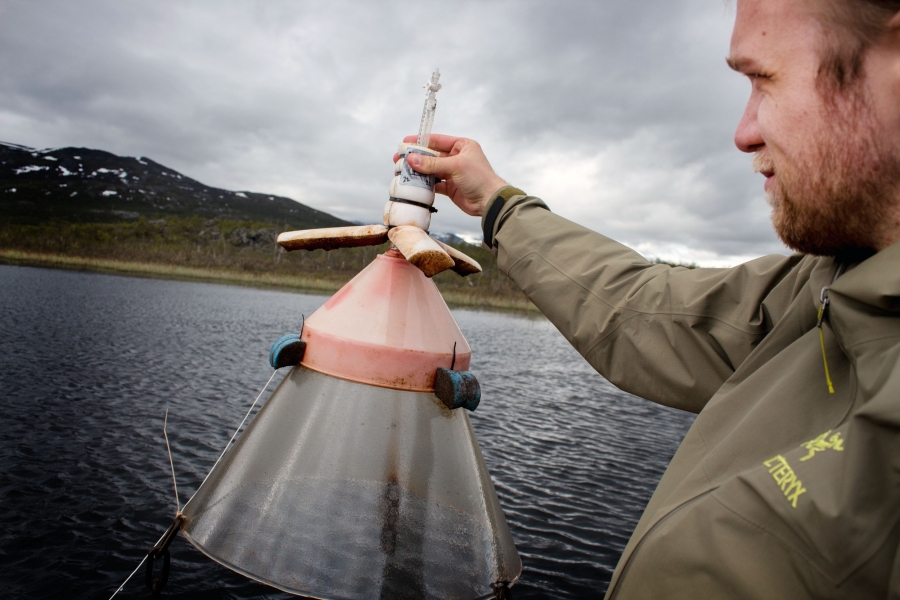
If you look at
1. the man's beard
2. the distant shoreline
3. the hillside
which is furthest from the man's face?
the distant shoreline

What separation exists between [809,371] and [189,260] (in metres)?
62.7

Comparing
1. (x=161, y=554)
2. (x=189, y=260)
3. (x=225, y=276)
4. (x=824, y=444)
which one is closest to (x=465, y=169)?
(x=824, y=444)

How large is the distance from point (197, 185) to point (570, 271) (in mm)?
170493

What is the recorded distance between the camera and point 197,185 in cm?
15462

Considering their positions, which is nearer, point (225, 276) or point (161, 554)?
point (161, 554)

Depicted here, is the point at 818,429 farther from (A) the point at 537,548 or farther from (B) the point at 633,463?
(B) the point at 633,463

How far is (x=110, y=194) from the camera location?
395 ft

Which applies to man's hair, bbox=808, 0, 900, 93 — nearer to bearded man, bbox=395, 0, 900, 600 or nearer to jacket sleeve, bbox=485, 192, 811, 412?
bearded man, bbox=395, 0, 900, 600

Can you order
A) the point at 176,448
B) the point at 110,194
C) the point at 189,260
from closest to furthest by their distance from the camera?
1. the point at 176,448
2. the point at 189,260
3. the point at 110,194

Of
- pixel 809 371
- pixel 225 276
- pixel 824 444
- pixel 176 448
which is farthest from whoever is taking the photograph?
pixel 225 276

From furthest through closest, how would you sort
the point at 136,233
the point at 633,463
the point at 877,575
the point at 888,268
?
1. the point at 136,233
2. the point at 633,463
3. the point at 888,268
4. the point at 877,575

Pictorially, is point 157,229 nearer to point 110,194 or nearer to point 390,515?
point 110,194

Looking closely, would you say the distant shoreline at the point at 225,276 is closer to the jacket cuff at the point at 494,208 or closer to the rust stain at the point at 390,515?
the jacket cuff at the point at 494,208

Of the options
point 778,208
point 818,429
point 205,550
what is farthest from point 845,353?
point 205,550
